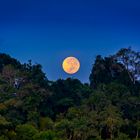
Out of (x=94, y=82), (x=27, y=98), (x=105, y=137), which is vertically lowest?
(x=105, y=137)

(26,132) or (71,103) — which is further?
(71,103)

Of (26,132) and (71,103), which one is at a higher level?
(71,103)

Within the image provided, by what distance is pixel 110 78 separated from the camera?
169 ft

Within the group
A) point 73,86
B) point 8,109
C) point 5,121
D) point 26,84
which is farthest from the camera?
point 73,86

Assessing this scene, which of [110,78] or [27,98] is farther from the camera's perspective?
[110,78]

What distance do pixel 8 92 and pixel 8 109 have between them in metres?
2.72

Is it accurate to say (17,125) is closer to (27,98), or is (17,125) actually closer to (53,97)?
(27,98)

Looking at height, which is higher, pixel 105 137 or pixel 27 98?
pixel 27 98

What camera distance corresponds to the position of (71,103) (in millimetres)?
46062

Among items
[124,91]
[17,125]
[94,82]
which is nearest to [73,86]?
[94,82]

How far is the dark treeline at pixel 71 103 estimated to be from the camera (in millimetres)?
37250

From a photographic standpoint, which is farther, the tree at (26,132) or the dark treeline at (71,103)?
the dark treeline at (71,103)

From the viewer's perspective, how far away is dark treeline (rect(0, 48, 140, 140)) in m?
37.2

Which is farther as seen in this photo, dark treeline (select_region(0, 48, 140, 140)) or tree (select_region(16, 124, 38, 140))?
dark treeline (select_region(0, 48, 140, 140))
